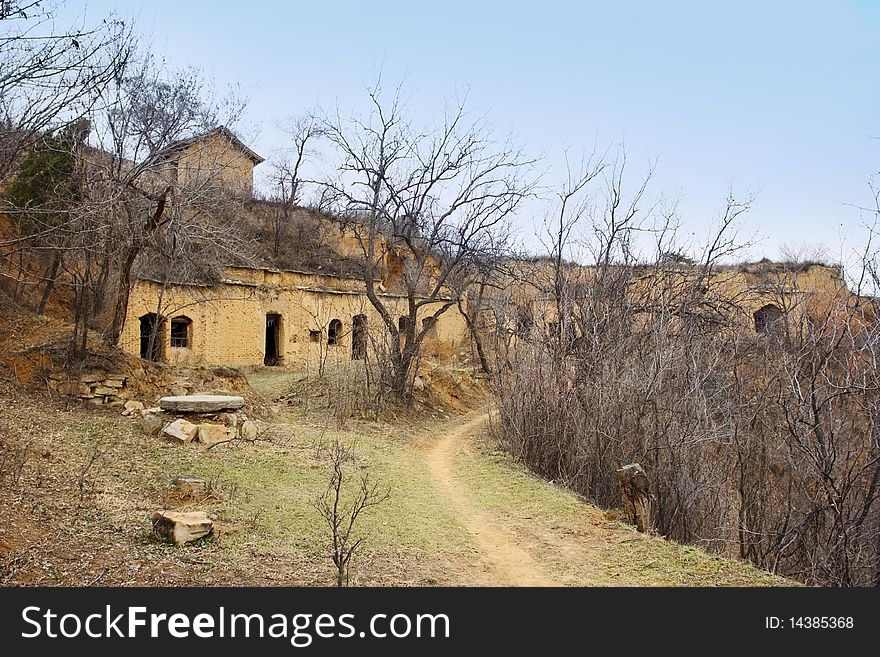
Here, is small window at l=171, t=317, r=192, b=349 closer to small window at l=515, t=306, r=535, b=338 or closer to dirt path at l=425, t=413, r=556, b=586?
small window at l=515, t=306, r=535, b=338

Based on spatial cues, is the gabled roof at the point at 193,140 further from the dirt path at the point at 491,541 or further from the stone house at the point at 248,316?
the dirt path at the point at 491,541

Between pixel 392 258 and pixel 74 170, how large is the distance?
17.2 meters

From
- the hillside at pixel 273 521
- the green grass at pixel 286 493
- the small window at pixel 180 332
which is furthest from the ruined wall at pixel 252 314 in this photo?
the hillside at pixel 273 521

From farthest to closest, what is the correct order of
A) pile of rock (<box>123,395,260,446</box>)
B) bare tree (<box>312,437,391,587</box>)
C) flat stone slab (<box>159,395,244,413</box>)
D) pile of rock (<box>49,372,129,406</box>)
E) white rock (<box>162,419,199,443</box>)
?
pile of rock (<box>49,372,129,406</box>) < flat stone slab (<box>159,395,244,413</box>) < pile of rock (<box>123,395,260,446</box>) < white rock (<box>162,419,199,443</box>) < bare tree (<box>312,437,391,587</box>)

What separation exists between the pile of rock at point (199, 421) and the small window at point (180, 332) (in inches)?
368

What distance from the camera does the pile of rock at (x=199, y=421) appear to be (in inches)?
370

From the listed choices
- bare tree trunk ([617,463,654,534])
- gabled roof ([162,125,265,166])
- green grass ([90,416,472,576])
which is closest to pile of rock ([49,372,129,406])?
green grass ([90,416,472,576])

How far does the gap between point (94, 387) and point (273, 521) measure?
21.0ft

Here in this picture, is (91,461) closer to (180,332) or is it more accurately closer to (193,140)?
(193,140)

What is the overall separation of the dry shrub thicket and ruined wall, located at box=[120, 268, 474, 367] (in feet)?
24.7

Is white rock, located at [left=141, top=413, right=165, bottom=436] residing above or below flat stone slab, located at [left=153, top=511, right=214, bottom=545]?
above

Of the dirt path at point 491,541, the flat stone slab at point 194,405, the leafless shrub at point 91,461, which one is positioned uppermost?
the flat stone slab at point 194,405

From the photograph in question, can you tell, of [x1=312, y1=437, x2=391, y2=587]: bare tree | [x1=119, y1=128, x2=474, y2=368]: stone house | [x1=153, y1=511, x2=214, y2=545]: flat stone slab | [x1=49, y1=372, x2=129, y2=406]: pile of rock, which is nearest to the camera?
[x1=312, y1=437, x2=391, y2=587]: bare tree

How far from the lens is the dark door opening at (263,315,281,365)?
21906 mm
